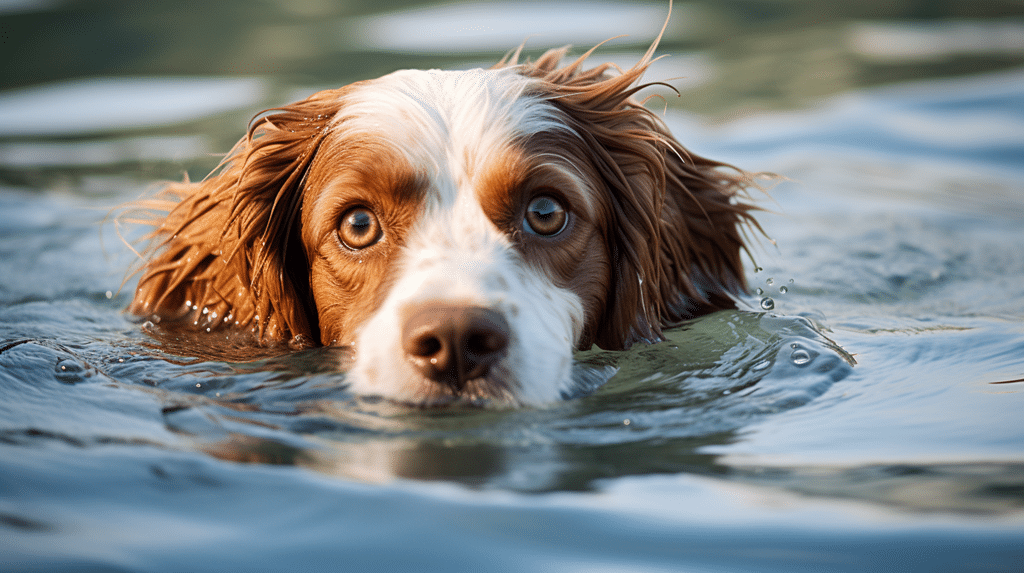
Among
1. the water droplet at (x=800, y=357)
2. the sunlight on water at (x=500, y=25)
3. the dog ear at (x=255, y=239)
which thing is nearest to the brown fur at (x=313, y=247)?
the dog ear at (x=255, y=239)

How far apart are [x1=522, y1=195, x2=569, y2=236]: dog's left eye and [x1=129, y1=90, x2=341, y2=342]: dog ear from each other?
3.28ft

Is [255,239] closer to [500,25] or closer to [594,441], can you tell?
[594,441]

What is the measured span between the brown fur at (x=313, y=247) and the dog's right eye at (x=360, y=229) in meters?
0.14

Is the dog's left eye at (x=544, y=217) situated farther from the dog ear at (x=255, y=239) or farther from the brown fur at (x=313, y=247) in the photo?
the dog ear at (x=255, y=239)

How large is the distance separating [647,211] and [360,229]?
1.29 meters

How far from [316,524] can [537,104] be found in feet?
7.86

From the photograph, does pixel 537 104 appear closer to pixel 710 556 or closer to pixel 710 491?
pixel 710 491

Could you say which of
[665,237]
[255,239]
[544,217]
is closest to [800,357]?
[665,237]

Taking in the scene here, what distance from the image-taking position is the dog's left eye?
14.4ft

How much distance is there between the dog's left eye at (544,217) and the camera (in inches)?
172

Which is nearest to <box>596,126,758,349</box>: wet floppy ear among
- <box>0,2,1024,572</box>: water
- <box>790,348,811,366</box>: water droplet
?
<box>0,2,1024,572</box>: water

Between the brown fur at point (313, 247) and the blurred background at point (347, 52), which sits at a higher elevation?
the blurred background at point (347, 52)

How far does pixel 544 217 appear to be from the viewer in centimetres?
441

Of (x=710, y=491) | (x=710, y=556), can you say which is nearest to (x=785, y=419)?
(x=710, y=491)
